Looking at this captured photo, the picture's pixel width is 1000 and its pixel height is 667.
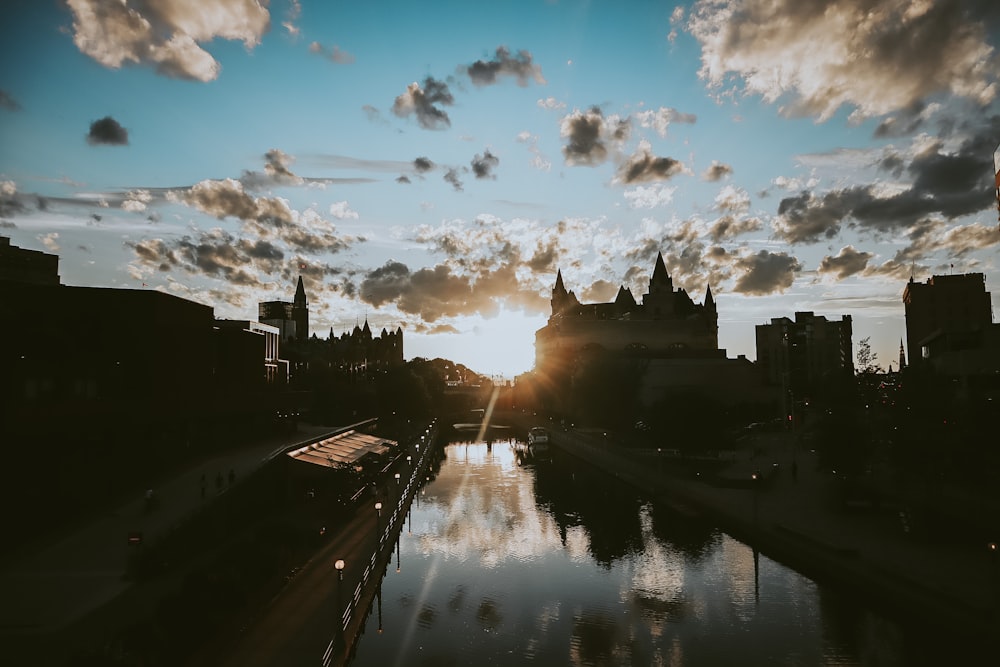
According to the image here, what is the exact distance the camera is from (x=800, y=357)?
197 metres

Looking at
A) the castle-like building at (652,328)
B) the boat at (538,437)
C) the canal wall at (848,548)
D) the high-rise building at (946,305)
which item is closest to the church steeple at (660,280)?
the castle-like building at (652,328)

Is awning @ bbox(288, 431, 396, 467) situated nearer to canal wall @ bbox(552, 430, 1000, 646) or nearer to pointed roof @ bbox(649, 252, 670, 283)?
canal wall @ bbox(552, 430, 1000, 646)

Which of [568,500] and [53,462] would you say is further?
[568,500]

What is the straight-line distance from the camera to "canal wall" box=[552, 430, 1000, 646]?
21.8 m

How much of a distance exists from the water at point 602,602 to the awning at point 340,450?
260 inches

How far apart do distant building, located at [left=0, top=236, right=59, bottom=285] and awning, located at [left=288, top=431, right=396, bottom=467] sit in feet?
189

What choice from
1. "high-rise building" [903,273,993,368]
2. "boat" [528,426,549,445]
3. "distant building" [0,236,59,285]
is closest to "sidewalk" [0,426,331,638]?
"boat" [528,426,549,445]

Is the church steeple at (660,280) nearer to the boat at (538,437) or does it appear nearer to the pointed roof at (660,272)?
the pointed roof at (660,272)

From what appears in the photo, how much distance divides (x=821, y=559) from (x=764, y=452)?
4032cm

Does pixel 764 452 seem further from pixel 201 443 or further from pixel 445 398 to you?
pixel 445 398

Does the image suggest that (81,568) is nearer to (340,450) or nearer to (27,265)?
(340,450)

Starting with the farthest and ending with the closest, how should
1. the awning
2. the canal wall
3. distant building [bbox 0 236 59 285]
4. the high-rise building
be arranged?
the high-rise building
distant building [bbox 0 236 59 285]
the awning
the canal wall

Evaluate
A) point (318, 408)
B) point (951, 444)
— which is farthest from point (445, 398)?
point (951, 444)

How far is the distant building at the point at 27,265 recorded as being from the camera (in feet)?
305
